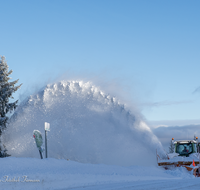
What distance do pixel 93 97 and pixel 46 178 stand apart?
46.4 feet

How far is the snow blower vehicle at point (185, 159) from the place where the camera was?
13.8 m

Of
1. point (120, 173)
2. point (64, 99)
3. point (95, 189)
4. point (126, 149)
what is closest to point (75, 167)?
point (120, 173)

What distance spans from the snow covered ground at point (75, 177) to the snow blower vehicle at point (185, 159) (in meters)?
0.67

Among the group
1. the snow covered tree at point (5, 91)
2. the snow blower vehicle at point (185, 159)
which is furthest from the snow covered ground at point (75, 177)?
the snow covered tree at point (5, 91)

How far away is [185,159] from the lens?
1472cm

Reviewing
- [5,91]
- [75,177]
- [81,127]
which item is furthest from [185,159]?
[5,91]

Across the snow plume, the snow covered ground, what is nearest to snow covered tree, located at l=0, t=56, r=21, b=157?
the snow plume

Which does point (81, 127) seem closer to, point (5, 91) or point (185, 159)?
point (5, 91)

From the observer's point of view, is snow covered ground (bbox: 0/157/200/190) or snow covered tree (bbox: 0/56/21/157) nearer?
snow covered ground (bbox: 0/157/200/190)

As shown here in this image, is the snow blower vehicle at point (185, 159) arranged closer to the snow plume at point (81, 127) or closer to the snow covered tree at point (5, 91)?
the snow plume at point (81, 127)

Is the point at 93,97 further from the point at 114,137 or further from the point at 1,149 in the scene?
the point at 1,149

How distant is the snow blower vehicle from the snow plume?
2.22m

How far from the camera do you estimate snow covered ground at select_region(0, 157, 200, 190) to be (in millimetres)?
8304

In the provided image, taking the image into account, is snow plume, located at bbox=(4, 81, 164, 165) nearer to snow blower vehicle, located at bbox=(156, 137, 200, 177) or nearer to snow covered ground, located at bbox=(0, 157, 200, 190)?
snow blower vehicle, located at bbox=(156, 137, 200, 177)
